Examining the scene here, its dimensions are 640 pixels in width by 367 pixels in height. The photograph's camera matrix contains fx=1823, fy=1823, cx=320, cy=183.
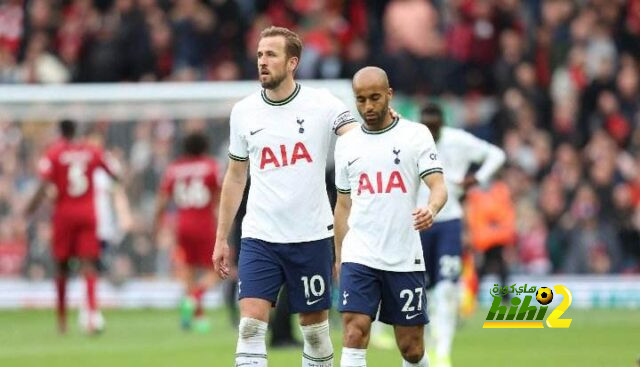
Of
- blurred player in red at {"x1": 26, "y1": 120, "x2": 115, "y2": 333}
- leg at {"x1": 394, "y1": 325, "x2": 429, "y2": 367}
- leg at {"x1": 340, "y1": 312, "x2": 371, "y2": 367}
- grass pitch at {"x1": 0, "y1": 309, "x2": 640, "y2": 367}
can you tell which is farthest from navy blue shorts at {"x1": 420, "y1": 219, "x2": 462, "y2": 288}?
blurred player in red at {"x1": 26, "y1": 120, "x2": 115, "y2": 333}

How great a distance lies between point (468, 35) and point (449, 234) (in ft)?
40.6

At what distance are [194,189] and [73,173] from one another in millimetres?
1549

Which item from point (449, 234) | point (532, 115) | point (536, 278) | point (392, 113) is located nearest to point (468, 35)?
point (532, 115)

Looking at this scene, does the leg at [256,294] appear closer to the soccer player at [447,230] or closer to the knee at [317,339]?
the knee at [317,339]

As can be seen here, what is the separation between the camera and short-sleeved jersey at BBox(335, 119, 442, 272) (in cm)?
1249

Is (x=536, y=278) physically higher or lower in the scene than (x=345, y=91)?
lower

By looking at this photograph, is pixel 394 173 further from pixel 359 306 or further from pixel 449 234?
pixel 449 234

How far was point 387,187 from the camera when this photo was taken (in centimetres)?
1253

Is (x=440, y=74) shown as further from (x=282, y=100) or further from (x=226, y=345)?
(x=282, y=100)

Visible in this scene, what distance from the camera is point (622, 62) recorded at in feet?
90.0

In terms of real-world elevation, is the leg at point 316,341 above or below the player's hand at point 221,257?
below

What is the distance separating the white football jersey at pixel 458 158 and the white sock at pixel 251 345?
188 inches

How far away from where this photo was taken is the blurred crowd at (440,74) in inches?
1036

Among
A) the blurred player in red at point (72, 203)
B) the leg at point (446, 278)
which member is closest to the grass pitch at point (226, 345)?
the leg at point (446, 278)
